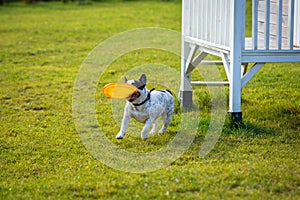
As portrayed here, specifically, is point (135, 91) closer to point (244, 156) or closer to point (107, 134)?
point (107, 134)

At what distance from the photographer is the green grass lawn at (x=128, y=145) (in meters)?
4.89

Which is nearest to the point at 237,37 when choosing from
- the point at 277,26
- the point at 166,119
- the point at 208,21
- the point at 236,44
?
the point at 236,44

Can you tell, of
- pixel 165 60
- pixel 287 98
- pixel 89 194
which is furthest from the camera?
pixel 165 60

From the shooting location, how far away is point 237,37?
6488 mm

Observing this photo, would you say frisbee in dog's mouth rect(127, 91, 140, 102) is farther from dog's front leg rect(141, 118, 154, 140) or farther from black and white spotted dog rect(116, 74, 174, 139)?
dog's front leg rect(141, 118, 154, 140)

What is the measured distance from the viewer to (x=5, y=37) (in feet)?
51.2

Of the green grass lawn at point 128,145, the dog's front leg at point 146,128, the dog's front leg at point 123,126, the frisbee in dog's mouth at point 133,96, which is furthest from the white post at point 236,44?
the dog's front leg at point 123,126

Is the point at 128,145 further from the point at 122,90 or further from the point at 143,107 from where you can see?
the point at 122,90

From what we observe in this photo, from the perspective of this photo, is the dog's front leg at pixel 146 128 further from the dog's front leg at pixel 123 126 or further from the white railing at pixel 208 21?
the white railing at pixel 208 21

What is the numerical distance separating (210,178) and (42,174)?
1.58 meters

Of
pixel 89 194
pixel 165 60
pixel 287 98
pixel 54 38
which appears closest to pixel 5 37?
pixel 54 38

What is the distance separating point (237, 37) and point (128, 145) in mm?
1721

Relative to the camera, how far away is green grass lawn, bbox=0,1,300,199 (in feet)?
16.1

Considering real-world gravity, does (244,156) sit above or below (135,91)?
below
